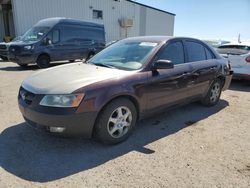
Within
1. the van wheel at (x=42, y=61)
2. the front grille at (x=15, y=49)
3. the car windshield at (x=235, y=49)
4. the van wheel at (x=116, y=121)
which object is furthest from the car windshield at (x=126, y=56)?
the van wheel at (x=42, y=61)

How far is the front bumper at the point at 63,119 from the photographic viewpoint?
313 centimetres

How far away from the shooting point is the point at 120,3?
77.3ft

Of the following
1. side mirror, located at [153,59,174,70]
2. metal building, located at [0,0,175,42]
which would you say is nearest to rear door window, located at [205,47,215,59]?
side mirror, located at [153,59,174,70]

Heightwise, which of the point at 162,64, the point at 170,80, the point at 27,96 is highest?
the point at 162,64

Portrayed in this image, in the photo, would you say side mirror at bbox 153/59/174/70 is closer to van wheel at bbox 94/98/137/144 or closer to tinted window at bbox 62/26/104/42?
van wheel at bbox 94/98/137/144

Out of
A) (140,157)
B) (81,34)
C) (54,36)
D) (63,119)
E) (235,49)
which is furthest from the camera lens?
(81,34)

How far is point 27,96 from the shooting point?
11.3 ft

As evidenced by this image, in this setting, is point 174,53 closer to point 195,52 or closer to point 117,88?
point 195,52

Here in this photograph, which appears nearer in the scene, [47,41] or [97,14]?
[47,41]

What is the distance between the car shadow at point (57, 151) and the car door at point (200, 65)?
2.96 ft

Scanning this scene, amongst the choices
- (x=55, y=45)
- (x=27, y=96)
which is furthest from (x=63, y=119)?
(x=55, y=45)

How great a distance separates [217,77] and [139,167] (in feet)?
11.1

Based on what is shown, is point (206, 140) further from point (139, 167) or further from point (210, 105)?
point (210, 105)

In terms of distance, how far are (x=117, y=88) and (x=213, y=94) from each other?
3.09 m
